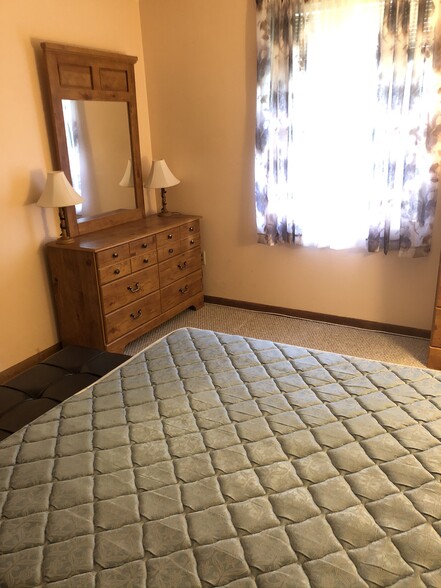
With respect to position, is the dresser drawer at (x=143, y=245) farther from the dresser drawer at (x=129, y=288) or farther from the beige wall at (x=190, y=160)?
the beige wall at (x=190, y=160)

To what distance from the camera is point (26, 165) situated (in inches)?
124

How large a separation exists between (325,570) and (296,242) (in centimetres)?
285

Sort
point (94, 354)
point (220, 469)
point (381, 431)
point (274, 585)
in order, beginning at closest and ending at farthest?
point (274, 585), point (220, 469), point (381, 431), point (94, 354)

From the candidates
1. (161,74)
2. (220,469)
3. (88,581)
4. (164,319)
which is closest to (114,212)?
(164,319)

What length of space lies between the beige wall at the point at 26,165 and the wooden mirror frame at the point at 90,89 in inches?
3.8

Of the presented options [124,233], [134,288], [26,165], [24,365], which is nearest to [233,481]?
[134,288]

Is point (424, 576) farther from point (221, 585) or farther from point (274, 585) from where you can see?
point (221, 585)

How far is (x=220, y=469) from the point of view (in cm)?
151

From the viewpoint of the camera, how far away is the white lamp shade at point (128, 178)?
3.89 m

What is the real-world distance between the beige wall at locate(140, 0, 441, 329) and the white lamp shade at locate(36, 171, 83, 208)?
51.7 inches

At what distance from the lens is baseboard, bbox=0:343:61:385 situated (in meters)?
3.16

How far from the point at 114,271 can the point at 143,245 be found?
35cm

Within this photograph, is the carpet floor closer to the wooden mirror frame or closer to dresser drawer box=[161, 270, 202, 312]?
dresser drawer box=[161, 270, 202, 312]

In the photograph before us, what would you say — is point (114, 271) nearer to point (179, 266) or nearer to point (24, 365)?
point (179, 266)
